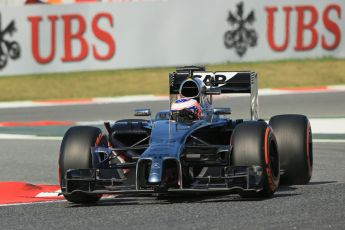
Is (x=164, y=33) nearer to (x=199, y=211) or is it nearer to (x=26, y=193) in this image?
(x=26, y=193)

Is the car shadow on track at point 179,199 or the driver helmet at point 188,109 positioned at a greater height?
the driver helmet at point 188,109

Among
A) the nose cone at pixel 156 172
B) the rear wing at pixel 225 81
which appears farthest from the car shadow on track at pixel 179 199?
the rear wing at pixel 225 81

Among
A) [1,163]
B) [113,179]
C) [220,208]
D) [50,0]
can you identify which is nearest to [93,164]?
[113,179]

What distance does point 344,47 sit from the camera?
26.2m

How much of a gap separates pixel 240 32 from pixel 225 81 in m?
12.5

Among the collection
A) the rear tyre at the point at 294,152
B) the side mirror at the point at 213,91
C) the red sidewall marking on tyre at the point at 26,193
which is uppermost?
the side mirror at the point at 213,91

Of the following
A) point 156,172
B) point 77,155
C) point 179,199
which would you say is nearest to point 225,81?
point 179,199

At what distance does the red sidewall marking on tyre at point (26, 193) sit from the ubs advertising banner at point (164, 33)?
12116mm

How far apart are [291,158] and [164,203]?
1.83 m

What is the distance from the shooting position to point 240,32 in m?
25.3

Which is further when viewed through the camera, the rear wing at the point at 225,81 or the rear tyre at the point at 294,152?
the rear wing at the point at 225,81

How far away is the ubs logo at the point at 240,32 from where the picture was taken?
25312 mm

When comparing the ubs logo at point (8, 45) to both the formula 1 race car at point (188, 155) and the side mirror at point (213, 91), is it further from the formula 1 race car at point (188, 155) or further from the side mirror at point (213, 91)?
the side mirror at point (213, 91)

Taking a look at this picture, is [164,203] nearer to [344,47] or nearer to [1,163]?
[1,163]
